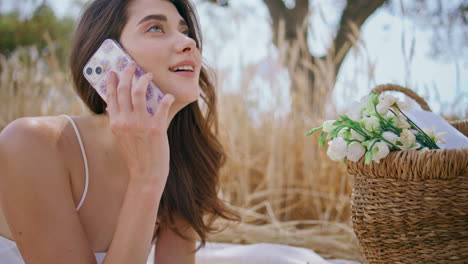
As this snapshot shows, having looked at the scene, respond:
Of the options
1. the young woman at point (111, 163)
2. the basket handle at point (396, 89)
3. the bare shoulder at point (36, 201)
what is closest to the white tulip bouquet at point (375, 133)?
A: the basket handle at point (396, 89)

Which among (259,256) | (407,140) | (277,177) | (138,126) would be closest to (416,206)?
(407,140)

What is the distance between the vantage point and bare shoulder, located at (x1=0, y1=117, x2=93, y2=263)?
1234mm

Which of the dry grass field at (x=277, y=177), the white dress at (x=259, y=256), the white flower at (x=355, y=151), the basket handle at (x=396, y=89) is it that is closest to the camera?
the white flower at (x=355, y=151)

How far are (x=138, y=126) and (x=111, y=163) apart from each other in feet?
1.15

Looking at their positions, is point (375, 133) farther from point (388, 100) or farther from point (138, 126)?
point (138, 126)

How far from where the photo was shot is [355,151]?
48.3 inches

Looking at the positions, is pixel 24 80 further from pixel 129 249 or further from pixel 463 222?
pixel 463 222

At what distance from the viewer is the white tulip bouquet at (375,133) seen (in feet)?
3.91

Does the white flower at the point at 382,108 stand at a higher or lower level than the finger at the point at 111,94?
lower

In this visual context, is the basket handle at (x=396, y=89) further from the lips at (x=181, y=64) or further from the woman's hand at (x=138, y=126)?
the woman's hand at (x=138, y=126)

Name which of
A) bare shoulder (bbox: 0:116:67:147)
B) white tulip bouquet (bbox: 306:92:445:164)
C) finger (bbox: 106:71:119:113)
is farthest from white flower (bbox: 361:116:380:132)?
bare shoulder (bbox: 0:116:67:147)

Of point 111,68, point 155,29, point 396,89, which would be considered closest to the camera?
point 111,68

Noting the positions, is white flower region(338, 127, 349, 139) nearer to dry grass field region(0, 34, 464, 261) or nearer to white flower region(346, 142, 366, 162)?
white flower region(346, 142, 366, 162)

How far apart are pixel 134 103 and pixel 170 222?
76cm
